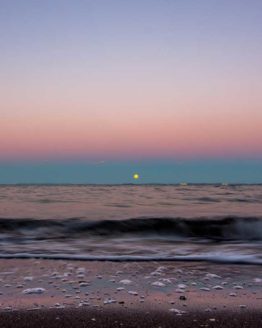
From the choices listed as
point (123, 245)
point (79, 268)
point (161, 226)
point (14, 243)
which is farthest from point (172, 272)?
point (161, 226)

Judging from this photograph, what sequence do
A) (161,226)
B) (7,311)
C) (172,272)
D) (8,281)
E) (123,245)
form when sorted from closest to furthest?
(7,311) → (8,281) → (172,272) → (123,245) → (161,226)

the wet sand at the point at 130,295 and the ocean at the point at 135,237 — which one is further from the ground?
the wet sand at the point at 130,295

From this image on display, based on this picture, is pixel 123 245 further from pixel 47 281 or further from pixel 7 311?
pixel 7 311

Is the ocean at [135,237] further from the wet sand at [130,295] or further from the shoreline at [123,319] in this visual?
the shoreline at [123,319]

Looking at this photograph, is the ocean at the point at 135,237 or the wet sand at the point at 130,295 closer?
the wet sand at the point at 130,295

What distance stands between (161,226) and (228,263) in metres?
5.85

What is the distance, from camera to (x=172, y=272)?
16.3ft

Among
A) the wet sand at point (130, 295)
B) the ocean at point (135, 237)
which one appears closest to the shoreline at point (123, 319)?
the wet sand at point (130, 295)

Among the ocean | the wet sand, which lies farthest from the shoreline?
the ocean

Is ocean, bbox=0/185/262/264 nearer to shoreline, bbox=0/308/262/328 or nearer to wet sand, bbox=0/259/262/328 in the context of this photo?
wet sand, bbox=0/259/262/328

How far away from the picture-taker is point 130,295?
12.8ft

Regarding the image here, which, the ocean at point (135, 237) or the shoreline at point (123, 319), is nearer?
the shoreline at point (123, 319)

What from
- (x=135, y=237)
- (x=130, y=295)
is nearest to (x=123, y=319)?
(x=130, y=295)

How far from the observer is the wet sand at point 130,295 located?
3164 millimetres
